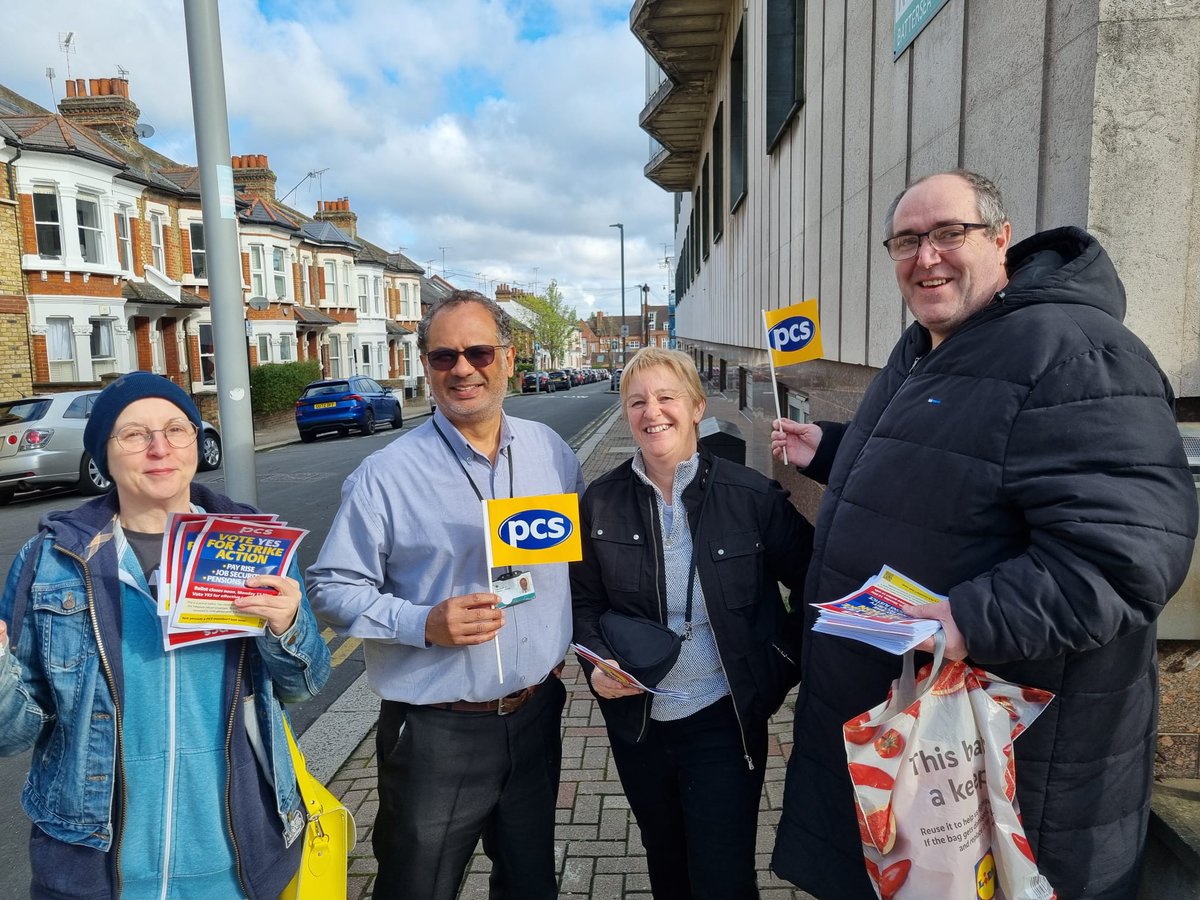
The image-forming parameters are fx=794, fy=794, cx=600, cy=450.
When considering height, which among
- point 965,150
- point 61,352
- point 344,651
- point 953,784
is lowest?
point 344,651

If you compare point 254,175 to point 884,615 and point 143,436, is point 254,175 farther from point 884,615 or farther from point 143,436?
point 884,615

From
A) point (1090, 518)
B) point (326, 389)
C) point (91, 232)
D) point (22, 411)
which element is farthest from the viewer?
point (91, 232)

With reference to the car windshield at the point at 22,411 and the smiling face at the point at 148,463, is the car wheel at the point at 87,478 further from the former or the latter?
the smiling face at the point at 148,463

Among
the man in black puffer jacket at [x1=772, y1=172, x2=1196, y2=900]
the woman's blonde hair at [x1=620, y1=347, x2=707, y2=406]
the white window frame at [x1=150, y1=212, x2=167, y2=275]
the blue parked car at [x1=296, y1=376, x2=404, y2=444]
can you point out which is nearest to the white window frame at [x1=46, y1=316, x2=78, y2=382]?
the white window frame at [x1=150, y1=212, x2=167, y2=275]

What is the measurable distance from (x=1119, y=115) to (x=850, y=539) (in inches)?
49.9

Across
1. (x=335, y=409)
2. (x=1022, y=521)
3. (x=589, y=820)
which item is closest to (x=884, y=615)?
(x=1022, y=521)

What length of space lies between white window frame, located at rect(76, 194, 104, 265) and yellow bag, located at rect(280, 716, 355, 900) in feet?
83.5

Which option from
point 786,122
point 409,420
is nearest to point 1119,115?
point 786,122

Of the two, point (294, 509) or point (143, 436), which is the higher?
point (143, 436)

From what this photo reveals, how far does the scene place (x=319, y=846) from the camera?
204 cm

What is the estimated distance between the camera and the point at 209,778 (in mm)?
1856

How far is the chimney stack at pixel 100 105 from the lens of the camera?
27.6 metres

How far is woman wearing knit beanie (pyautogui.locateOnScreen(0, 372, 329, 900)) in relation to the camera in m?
1.74

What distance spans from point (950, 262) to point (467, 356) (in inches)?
49.4
